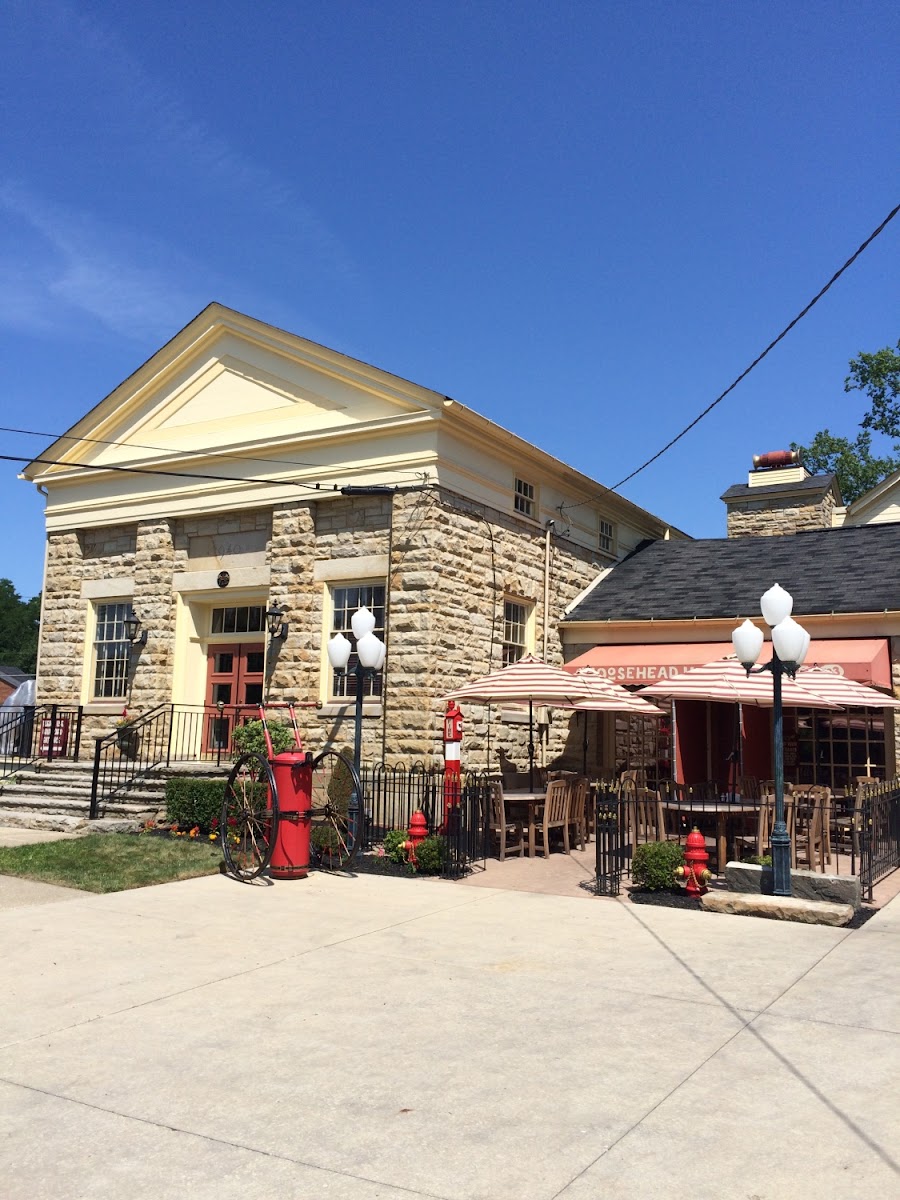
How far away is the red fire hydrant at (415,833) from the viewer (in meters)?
11.7

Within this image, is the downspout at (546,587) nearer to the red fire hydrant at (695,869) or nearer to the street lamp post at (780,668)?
the street lamp post at (780,668)

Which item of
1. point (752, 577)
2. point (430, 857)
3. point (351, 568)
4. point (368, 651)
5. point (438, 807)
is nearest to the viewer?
point (430, 857)

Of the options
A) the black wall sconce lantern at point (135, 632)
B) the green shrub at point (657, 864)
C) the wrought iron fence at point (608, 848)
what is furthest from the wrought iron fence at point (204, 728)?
the green shrub at point (657, 864)

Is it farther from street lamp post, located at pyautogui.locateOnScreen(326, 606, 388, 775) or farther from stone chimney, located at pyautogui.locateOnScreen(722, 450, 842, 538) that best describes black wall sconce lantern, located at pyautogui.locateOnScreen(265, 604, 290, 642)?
stone chimney, located at pyautogui.locateOnScreen(722, 450, 842, 538)

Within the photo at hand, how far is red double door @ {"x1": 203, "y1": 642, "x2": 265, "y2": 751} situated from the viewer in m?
17.5

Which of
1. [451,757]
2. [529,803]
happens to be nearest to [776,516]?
[529,803]

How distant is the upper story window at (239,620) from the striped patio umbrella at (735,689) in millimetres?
7610

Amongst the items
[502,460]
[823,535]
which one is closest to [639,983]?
[502,460]

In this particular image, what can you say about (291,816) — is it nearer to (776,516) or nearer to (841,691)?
(841,691)

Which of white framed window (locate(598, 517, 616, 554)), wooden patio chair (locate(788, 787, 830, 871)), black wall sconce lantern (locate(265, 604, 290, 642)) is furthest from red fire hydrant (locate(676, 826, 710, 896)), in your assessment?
white framed window (locate(598, 517, 616, 554))

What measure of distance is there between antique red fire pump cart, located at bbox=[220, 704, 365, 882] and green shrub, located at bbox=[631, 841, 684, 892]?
3159 mm

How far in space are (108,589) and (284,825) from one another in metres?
9.59

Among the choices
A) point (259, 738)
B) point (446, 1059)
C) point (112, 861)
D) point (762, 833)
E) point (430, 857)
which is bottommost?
point (446, 1059)

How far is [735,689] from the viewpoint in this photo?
1239cm
